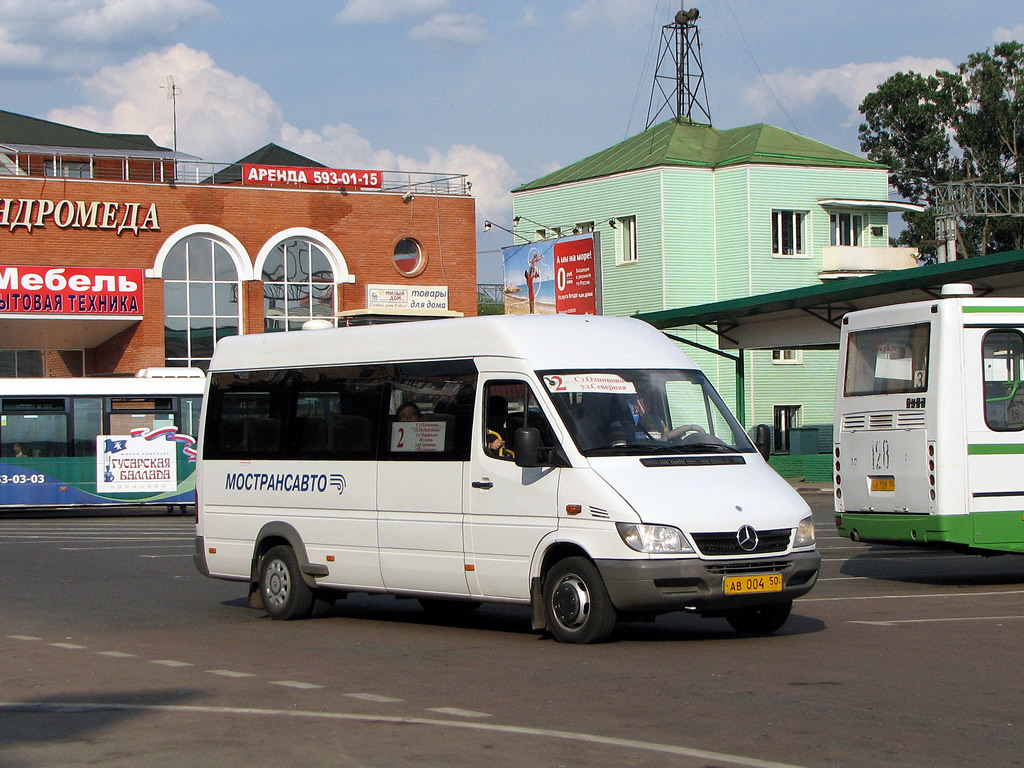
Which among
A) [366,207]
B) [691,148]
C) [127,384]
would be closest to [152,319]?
[366,207]

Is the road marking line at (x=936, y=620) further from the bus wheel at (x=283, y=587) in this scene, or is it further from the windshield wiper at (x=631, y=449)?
the bus wheel at (x=283, y=587)

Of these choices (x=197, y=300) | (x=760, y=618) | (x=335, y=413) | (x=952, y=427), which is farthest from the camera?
(x=197, y=300)

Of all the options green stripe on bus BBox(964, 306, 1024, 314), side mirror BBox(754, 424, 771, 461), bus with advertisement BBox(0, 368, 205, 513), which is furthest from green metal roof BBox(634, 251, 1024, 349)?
side mirror BBox(754, 424, 771, 461)

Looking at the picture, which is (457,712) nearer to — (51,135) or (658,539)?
(658,539)

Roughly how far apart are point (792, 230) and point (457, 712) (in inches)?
1915

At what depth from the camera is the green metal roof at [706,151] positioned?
54.3 m

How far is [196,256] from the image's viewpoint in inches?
1841

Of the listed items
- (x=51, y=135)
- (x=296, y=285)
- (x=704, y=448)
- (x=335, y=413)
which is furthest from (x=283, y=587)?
(x=51, y=135)

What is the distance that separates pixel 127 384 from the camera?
33.2 metres

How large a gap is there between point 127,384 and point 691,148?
29375 millimetres

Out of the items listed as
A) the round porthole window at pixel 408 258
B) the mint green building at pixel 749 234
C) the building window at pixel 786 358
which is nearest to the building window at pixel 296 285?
the round porthole window at pixel 408 258

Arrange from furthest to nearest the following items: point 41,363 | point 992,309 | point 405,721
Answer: point 41,363
point 992,309
point 405,721

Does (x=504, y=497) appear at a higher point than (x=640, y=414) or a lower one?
lower

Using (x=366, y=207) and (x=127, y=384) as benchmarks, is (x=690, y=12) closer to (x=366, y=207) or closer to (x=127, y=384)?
(x=366, y=207)
